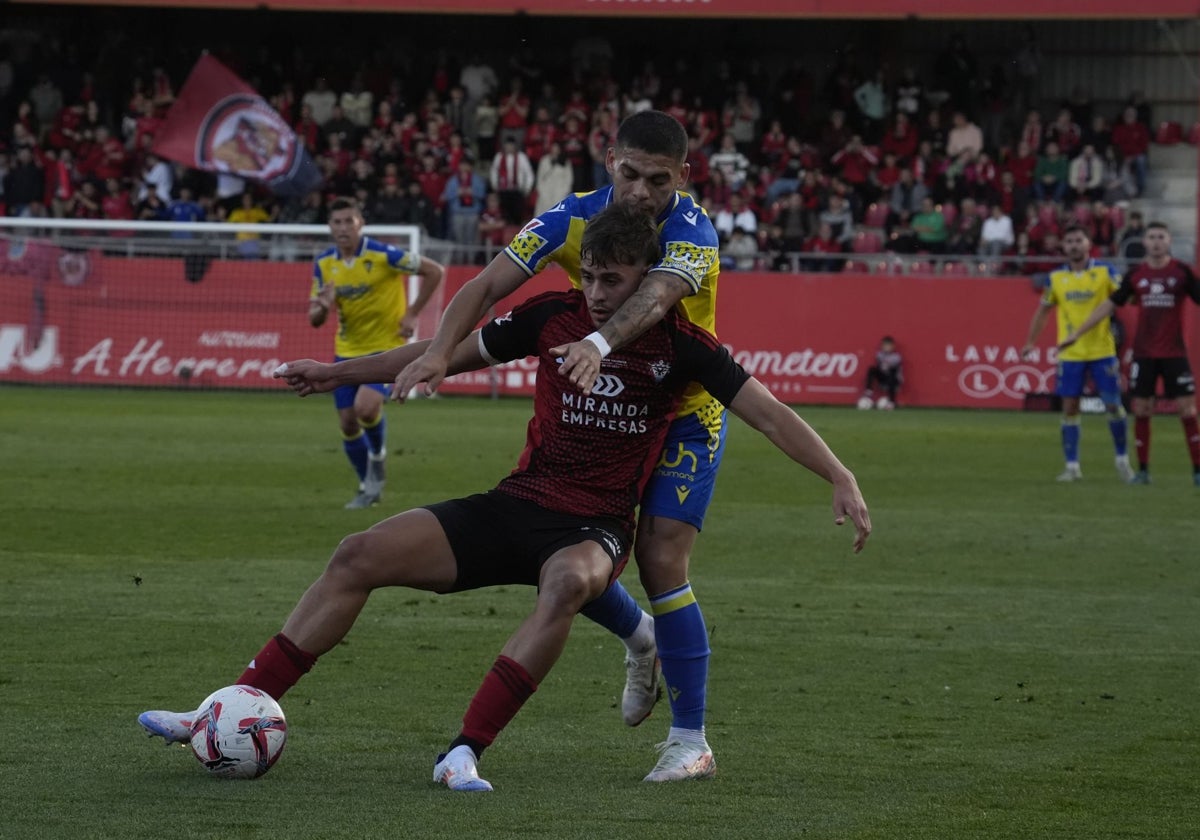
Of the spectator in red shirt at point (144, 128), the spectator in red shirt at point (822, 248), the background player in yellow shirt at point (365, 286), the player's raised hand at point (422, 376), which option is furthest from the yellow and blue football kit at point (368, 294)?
the spectator in red shirt at point (144, 128)

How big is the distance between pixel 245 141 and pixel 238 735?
1000 inches

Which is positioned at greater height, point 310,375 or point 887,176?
point 887,176

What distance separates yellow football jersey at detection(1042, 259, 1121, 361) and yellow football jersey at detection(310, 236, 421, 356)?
21.8 feet

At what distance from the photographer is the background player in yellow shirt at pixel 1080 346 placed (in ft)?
55.8

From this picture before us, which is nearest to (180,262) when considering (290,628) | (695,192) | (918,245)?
(695,192)

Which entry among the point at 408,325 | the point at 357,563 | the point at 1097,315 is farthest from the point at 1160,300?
the point at 357,563

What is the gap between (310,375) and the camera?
5.73 metres

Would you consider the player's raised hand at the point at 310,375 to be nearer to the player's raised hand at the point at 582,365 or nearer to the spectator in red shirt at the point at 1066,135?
the player's raised hand at the point at 582,365

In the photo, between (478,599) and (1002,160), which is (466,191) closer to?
(1002,160)

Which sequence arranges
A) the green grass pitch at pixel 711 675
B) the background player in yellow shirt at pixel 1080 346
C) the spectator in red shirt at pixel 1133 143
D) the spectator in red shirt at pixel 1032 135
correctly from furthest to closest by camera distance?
1. the spectator in red shirt at pixel 1133 143
2. the spectator in red shirt at pixel 1032 135
3. the background player in yellow shirt at pixel 1080 346
4. the green grass pitch at pixel 711 675

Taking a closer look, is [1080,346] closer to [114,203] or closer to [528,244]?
[528,244]

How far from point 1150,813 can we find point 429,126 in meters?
26.8

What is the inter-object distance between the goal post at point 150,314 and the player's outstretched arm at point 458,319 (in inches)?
789

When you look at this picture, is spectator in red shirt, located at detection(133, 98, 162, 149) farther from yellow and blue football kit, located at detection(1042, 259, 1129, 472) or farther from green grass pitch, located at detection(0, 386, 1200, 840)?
yellow and blue football kit, located at detection(1042, 259, 1129, 472)
